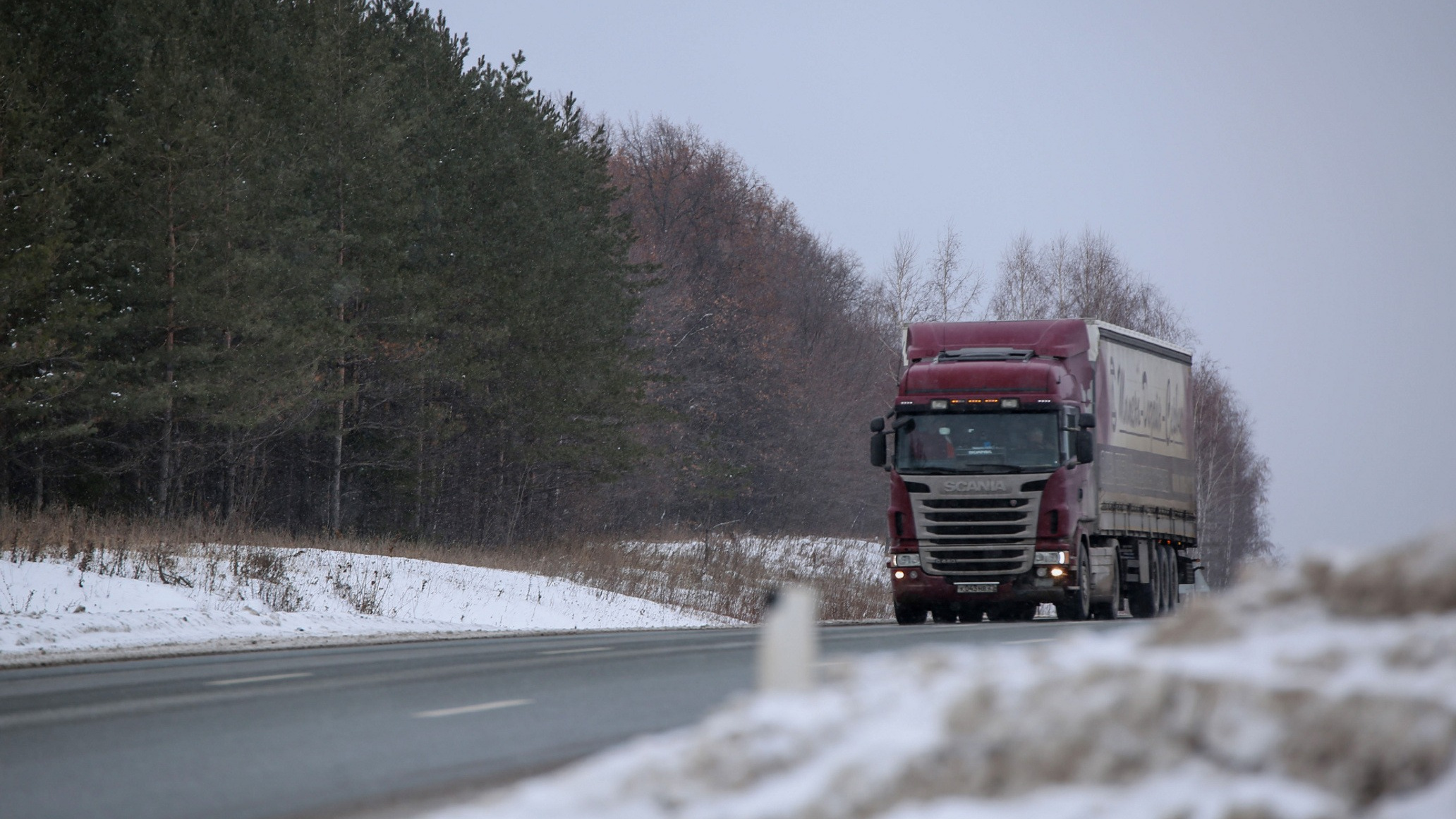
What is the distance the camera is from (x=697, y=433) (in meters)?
68.4

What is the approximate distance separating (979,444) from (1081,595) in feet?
9.67

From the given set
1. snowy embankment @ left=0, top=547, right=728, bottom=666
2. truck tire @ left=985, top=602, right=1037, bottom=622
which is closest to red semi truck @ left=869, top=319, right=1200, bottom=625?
truck tire @ left=985, top=602, right=1037, bottom=622

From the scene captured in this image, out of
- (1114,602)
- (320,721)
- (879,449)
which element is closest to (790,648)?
(320,721)

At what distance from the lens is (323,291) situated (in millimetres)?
37969

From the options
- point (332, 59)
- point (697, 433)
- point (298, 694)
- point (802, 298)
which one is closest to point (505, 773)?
point (298, 694)

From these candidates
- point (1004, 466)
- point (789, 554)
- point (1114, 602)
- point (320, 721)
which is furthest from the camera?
point (789, 554)

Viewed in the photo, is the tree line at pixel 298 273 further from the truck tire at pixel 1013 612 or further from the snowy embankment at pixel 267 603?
the truck tire at pixel 1013 612

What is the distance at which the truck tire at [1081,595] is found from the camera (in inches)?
979

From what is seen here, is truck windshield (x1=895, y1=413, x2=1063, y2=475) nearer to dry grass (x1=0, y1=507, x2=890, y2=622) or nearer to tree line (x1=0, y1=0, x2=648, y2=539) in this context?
dry grass (x1=0, y1=507, x2=890, y2=622)

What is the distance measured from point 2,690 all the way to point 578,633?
11.5m

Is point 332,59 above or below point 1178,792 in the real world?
above

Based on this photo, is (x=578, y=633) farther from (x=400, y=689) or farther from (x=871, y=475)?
(x=871, y=475)

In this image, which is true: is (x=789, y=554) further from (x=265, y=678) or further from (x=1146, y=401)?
(x=265, y=678)

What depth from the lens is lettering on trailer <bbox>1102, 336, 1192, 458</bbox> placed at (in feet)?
87.7
